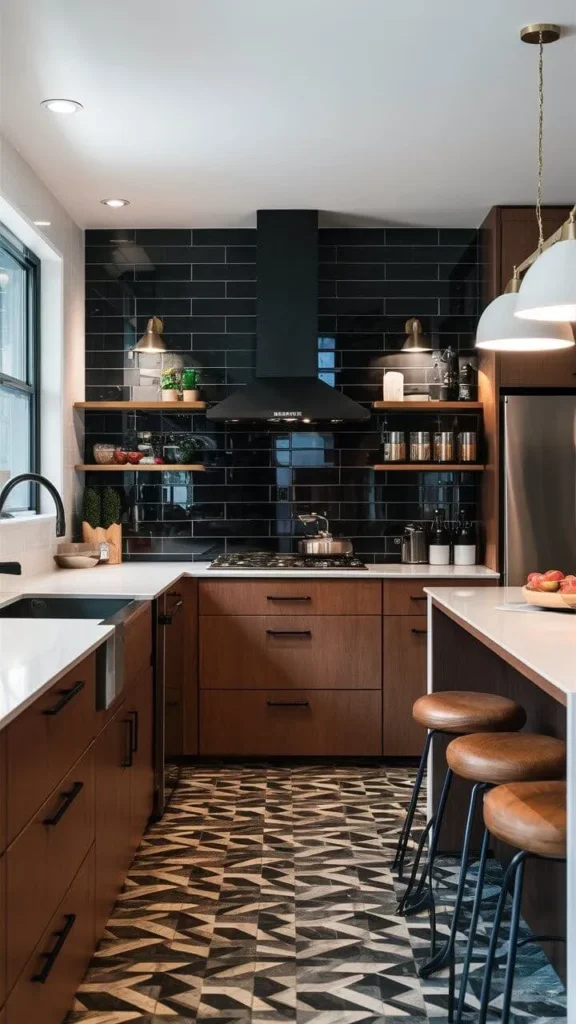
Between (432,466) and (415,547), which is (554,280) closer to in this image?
(432,466)

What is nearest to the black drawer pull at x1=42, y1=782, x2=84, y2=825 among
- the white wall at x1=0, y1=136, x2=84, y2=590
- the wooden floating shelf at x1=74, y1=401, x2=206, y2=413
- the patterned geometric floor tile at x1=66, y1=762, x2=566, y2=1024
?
the patterned geometric floor tile at x1=66, y1=762, x2=566, y2=1024

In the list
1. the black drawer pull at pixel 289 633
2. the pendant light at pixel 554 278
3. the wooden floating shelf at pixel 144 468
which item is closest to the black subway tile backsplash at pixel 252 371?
the wooden floating shelf at pixel 144 468

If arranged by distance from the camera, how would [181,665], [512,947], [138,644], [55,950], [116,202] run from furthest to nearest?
[116,202]
[181,665]
[138,644]
[55,950]
[512,947]

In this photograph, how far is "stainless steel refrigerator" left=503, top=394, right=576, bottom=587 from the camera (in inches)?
191

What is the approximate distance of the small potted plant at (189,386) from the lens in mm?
5258

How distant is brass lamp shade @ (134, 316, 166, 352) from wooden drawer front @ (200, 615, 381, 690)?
1405 mm

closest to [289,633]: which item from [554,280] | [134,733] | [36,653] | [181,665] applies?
[181,665]

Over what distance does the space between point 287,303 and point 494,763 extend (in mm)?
3207

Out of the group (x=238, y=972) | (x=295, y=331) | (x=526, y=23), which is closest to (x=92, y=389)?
(x=295, y=331)

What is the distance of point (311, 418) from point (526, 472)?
1054 mm

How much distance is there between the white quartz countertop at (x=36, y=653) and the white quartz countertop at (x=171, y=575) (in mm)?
1058

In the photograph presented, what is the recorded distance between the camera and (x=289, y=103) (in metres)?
3.71

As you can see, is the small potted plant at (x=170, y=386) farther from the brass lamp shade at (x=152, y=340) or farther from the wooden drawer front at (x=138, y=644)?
the wooden drawer front at (x=138, y=644)

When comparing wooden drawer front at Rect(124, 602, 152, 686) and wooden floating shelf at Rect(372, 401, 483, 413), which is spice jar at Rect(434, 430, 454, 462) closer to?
wooden floating shelf at Rect(372, 401, 483, 413)
